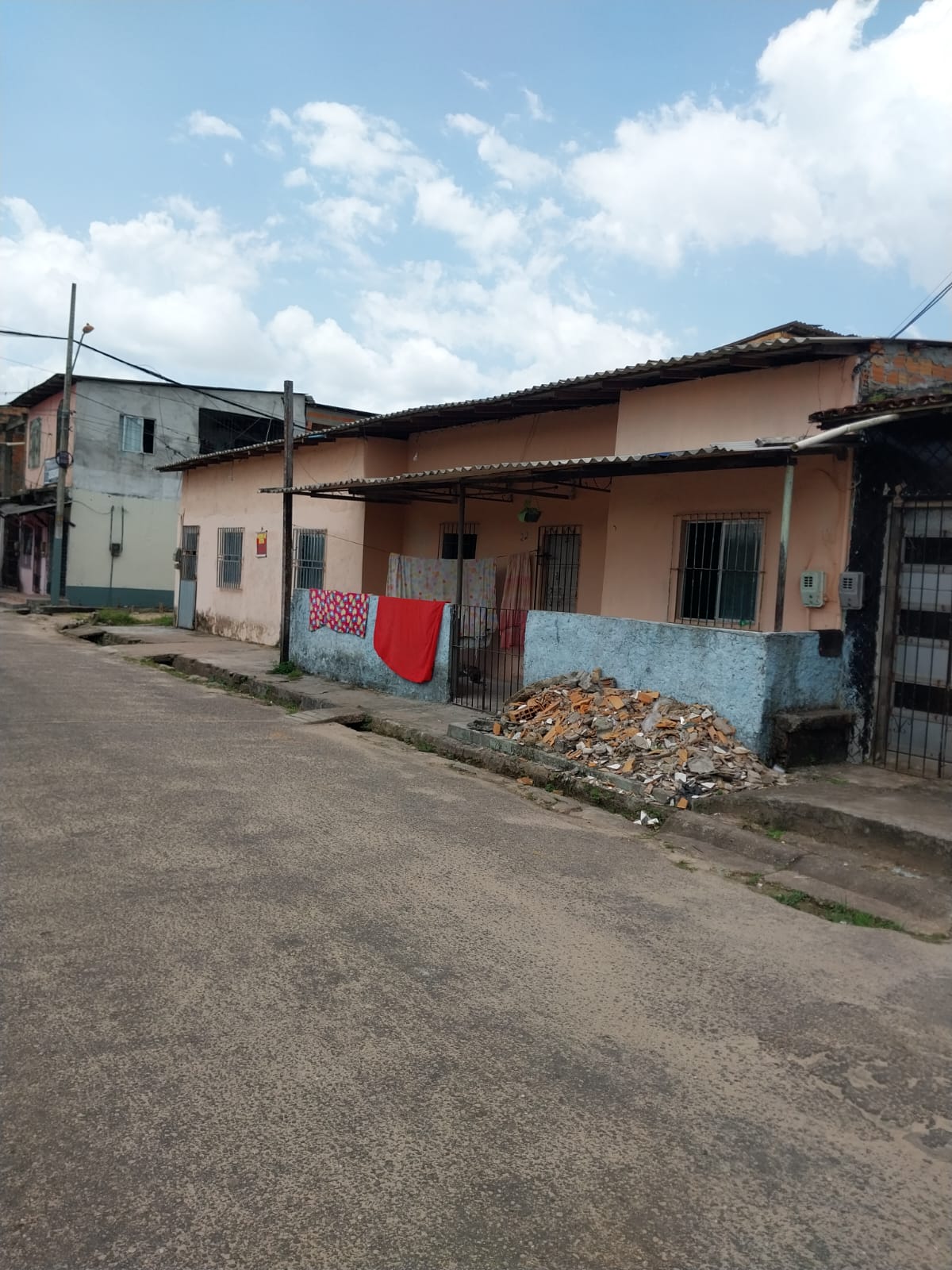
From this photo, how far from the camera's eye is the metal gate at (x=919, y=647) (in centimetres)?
797

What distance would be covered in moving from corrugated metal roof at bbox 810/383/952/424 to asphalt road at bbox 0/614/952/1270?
4.07 meters

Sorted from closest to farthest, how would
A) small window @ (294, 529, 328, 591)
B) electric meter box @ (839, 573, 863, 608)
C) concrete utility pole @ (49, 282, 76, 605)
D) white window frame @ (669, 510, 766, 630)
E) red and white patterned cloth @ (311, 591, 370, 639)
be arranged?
electric meter box @ (839, 573, 863, 608) → white window frame @ (669, 510, 766, 630) → red and white patterned cloth @ (311, 591, 370, 639) → small window @ (294, 529, 328, 591) → concrete utility pole @ (49, 282, 76, 605)

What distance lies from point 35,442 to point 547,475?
2858 cm

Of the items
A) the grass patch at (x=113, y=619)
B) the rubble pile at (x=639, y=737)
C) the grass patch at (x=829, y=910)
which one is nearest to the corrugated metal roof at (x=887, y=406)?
the rubble pile at (x=639, y=737)

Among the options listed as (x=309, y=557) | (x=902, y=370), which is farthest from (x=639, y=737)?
(x=309, y=557)

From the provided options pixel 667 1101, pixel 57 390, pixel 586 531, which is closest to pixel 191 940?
pixel 667 1101

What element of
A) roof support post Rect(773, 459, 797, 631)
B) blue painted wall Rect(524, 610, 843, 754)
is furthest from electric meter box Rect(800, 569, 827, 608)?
roof support post Rect(773, 459, 797, 631)

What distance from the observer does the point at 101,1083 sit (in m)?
3.14

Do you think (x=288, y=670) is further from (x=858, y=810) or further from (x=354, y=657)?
(x=858, y=810)

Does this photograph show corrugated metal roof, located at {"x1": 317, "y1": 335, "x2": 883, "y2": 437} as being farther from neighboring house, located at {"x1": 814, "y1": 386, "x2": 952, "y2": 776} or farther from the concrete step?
the concrete step

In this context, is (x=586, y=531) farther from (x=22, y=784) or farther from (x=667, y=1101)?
(x=667, y=1101)

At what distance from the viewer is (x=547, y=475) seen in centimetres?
1088

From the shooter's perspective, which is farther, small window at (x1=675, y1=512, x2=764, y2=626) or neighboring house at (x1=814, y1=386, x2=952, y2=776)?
small window at (x1=675, y1=512, x2=764, y2=626)

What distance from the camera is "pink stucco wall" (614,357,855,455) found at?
8898mm
